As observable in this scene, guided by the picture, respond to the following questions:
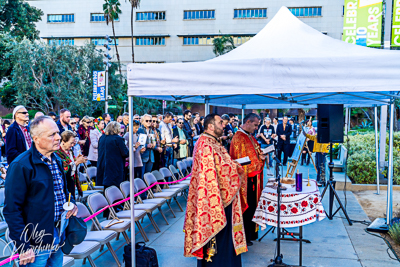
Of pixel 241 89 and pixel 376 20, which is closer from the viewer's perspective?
pixel 241 89

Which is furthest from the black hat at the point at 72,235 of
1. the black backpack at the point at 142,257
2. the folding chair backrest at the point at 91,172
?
the folding chair backrest at the point at 91,172

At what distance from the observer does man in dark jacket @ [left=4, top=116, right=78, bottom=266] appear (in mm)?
2523

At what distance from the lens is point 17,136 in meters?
5.21

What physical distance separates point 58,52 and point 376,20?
19283mm

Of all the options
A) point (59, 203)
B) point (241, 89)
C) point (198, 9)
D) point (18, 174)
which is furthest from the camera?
point (198, 9)

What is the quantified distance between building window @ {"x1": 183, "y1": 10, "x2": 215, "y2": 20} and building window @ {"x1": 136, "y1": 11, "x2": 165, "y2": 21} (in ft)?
9.87

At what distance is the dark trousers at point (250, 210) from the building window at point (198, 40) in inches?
1551

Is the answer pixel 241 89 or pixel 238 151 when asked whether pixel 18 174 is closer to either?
pixel 241 89

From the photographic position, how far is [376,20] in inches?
397

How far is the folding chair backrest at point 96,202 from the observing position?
4465 millimetres

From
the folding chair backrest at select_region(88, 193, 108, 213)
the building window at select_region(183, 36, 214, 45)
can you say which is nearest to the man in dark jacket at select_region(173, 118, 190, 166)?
the folding chair backrest at select_region(88, 193, 108, 213)

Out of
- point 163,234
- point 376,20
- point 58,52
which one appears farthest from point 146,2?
point 163,234

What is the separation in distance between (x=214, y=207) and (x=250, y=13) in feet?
134

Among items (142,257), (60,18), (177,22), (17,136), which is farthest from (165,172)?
(60,18)
